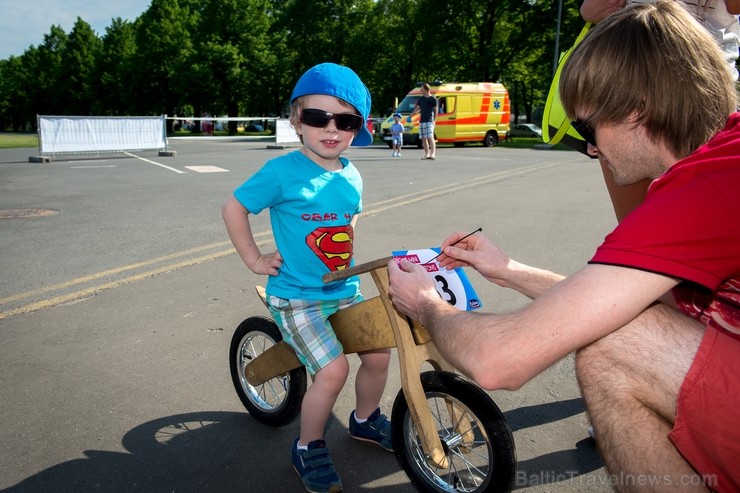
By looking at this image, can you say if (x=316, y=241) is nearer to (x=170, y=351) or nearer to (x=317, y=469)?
(x=317, y=469)

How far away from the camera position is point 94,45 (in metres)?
70.0

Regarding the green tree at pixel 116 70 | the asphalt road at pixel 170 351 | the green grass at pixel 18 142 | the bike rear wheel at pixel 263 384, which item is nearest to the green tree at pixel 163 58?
the green tree at pixel 116 70

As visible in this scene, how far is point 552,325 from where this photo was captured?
145cm

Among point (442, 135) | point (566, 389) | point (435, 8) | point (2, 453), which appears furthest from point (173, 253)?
point (435, 8)

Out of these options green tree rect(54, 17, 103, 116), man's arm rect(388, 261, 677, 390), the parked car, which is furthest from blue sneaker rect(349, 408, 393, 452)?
green tree rect(54, 17, 103, 116)

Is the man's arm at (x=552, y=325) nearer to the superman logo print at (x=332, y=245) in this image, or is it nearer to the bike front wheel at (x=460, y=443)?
the bike front wheel at (x=460, y=443)

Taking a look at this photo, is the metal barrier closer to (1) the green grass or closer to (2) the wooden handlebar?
(1) the green grass

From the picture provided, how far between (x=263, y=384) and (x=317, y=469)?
676 millimetres

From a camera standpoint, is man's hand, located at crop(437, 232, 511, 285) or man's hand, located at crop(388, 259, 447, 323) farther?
man's hand, located at crop(437, 232, 511, 285)

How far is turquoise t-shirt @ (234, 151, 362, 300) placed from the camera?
8.63 ft

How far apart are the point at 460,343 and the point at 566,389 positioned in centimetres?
181

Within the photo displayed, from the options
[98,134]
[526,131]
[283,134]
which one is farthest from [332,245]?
[526,131]

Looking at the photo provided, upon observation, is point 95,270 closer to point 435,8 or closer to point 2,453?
point 2,453

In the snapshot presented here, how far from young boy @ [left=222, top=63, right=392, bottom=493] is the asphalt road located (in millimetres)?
277
